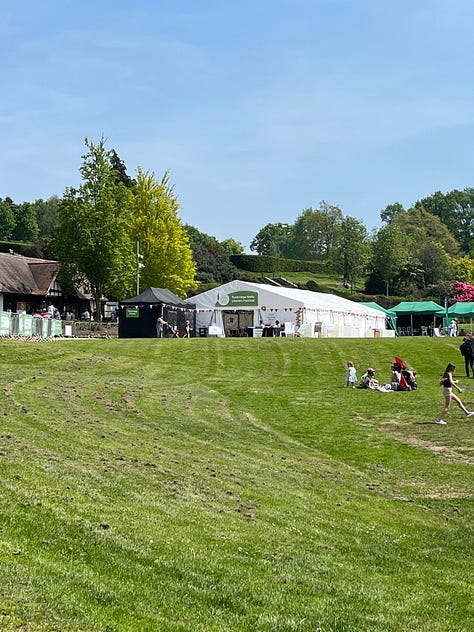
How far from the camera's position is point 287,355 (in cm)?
3522

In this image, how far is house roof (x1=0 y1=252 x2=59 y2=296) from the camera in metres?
59.4

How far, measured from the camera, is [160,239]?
62.8 meters

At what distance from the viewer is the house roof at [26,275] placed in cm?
5938

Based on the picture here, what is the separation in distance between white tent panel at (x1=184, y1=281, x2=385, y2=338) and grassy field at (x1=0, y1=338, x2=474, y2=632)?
84.8 feet

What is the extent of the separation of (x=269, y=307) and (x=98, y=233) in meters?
15.4

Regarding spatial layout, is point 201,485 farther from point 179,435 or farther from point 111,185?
point 111,185

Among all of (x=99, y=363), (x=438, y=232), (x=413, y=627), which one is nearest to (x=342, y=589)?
(x=413, y=627)

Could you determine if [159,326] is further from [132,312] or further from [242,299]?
[242,299]

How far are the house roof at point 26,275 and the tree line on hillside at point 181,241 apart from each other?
1.85 meters

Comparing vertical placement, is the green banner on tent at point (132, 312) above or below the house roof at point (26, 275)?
below

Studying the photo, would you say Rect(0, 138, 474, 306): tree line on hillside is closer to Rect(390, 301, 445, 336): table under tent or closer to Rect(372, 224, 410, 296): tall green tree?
Rect(372, 224, 410, 296): tall green tree

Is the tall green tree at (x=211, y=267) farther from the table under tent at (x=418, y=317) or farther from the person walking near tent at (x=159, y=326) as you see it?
the person walking near tent at (x=159, y=326)

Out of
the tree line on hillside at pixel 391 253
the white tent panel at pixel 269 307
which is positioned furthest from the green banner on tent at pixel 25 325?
the tree line on hillside at pixel 391 253

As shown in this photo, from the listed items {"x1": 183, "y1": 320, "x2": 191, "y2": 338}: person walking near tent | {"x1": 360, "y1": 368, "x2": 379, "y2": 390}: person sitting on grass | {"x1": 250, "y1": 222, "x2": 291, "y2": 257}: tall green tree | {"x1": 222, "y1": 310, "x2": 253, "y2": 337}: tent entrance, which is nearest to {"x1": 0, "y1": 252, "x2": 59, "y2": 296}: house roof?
{"x1": 183, "y1": 320, "x2": 191, "y2": 338}: person walking near tent
